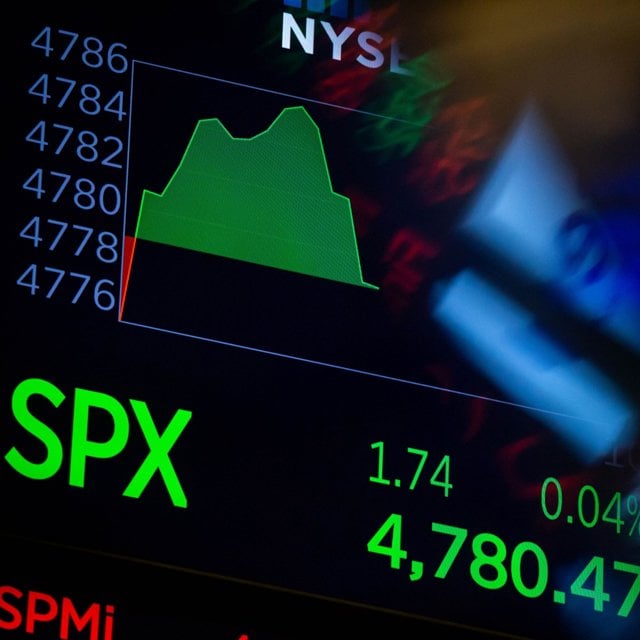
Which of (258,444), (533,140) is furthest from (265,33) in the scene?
(258,444)

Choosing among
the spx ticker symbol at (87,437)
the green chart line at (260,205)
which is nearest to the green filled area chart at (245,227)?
the green chart line at (260,205)

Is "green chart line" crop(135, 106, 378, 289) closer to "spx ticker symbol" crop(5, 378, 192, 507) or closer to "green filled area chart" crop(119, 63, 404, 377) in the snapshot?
"green filled area chart" crop(119, 63, 404, 377)

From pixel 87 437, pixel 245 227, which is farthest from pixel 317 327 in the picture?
pixel 87 437

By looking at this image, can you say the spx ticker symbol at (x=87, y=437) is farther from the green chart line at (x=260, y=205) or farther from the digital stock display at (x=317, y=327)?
the green chart line at (x=260, y=205)

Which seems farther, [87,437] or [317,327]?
[317,327]

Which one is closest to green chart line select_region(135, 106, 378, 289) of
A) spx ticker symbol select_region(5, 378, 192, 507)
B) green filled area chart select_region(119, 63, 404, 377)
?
green filled area chart select_region(119, 63, 404, 377)

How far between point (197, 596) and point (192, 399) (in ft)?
1.20

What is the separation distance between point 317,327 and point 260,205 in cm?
25

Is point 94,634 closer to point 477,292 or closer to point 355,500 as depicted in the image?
point 355,500

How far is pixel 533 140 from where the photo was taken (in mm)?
4516

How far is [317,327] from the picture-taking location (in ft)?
13.5

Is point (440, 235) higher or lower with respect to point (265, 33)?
lower

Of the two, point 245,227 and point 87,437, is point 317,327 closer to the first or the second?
point 245,227

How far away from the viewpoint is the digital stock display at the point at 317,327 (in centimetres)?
383
